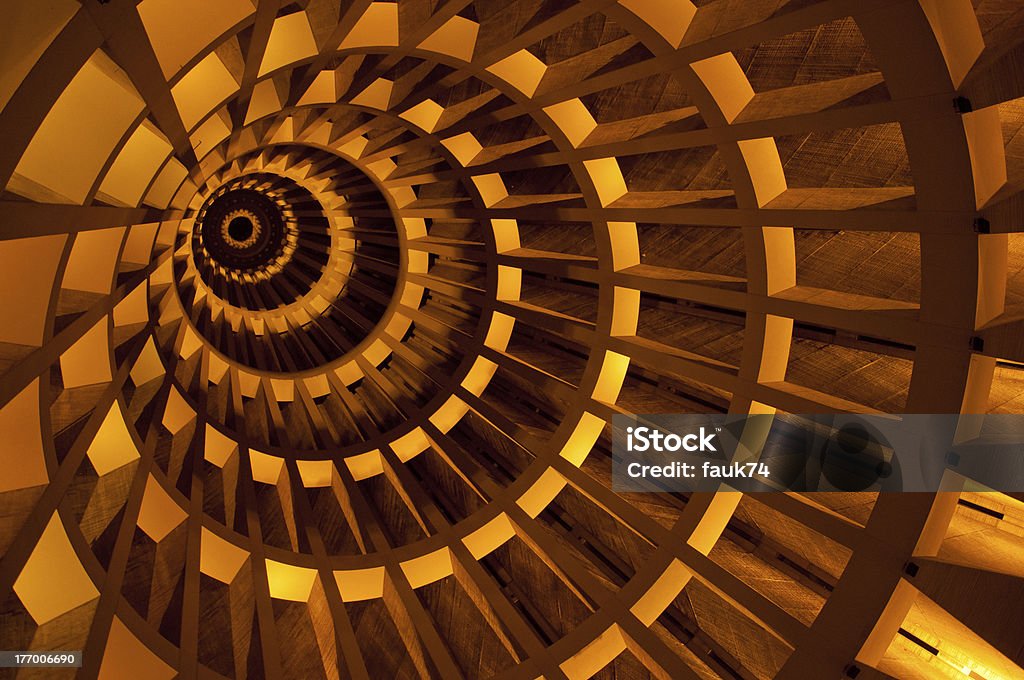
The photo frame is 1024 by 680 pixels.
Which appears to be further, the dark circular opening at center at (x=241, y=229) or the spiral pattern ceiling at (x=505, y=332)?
the dark circular opening at center at (x=241, y=229)

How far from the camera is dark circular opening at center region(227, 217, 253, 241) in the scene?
66.9ft

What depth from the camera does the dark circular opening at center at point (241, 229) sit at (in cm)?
2041

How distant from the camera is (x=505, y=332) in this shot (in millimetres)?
14594

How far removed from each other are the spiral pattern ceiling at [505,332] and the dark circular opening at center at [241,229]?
10.7 feet

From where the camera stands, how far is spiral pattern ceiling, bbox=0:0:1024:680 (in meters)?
6.55

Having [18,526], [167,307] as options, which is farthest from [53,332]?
[167,307]

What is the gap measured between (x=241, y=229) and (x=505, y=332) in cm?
1044

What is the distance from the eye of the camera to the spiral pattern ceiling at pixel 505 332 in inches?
258

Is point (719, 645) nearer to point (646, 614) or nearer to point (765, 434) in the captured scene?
point (646, 614)

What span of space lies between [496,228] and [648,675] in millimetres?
8652

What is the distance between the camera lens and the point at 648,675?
12.1 m

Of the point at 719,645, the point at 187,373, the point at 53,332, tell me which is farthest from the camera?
the point at 187,373

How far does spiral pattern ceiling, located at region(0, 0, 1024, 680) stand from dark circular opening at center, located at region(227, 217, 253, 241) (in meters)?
3.26

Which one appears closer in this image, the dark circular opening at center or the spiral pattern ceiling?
the spiral pattern ceiling
